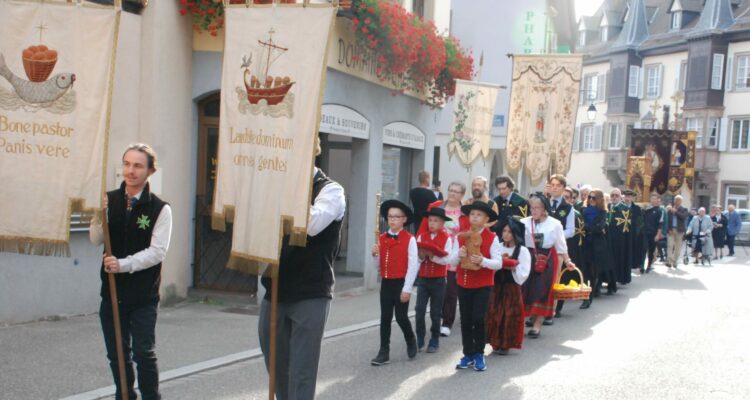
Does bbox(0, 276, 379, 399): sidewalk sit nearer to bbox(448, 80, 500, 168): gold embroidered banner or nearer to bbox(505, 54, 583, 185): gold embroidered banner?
bbox(448, 80, 500, 168): gold embroidered banner

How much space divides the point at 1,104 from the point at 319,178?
1986 mm

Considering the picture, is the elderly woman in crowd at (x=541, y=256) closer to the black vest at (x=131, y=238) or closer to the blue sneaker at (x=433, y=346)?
the blue sneaker at (x=433, y=346)

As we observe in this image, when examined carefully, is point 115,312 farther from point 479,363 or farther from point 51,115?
point 479,363

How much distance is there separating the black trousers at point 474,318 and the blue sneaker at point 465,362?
0.05 m

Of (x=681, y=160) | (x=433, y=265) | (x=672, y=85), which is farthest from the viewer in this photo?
(x=672, y=85)

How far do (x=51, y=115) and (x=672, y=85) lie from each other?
50.9 meters

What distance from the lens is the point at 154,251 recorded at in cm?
534

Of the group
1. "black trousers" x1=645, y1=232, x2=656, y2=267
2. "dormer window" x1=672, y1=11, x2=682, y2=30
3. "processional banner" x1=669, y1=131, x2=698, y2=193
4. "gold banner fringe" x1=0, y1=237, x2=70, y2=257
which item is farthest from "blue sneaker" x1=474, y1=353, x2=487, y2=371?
"dormer window" x1=672, y1=11, x2=682, y2=30

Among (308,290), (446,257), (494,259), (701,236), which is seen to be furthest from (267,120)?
(701,236)

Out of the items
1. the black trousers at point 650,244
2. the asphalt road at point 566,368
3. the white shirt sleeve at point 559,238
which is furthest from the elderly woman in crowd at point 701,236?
the white shirt sleeve at point 559,238

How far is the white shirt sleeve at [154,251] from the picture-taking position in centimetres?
524

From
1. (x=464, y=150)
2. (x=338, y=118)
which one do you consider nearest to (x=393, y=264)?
(x=338, y=118)

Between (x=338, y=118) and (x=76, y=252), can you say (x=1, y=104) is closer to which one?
(x=76, y=252)

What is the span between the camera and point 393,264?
27.5ft
